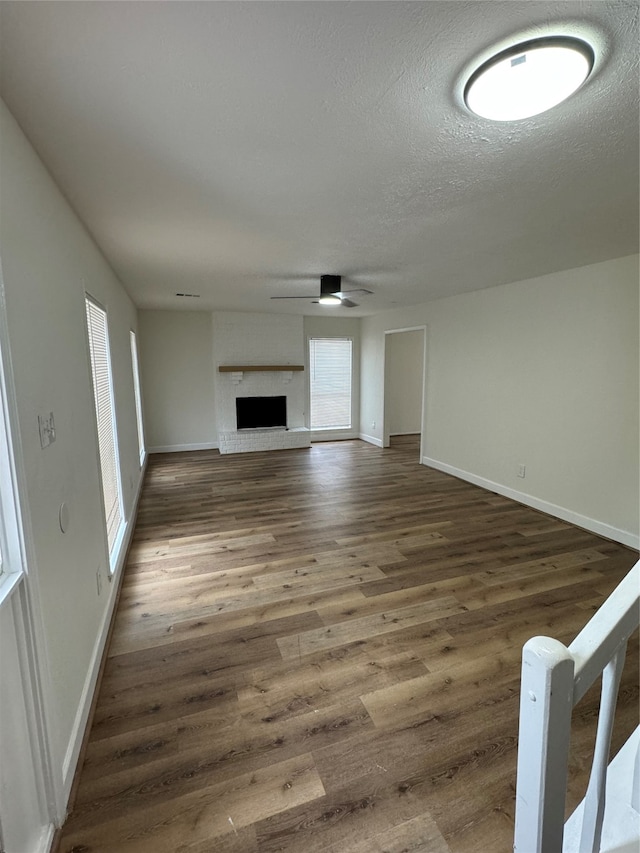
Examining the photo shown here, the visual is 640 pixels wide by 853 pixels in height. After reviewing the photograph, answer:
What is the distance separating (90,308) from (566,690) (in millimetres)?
3054

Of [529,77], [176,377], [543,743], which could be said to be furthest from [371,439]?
[543,743]

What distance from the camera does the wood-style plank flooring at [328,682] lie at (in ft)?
4.33

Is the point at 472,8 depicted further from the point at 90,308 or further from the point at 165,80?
the point at 90,308

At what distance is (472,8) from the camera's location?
3.04 feet

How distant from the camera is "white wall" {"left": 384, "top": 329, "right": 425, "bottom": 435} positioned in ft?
24.3

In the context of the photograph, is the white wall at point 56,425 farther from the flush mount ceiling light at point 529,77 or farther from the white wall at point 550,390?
the white wall at point 550,390

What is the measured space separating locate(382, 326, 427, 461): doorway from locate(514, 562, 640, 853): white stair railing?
628cm

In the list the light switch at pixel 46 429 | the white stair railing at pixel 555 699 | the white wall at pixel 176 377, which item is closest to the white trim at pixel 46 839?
the light switch at pixel 46 429

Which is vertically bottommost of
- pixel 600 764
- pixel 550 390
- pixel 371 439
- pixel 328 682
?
pixel 328 682

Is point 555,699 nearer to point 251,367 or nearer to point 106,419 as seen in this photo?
point 106,419

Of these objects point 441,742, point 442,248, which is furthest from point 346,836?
point 442,248

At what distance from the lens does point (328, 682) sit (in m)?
1.89

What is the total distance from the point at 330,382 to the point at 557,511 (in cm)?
463

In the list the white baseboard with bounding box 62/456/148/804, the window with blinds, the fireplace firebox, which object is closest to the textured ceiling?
the window with blinds
